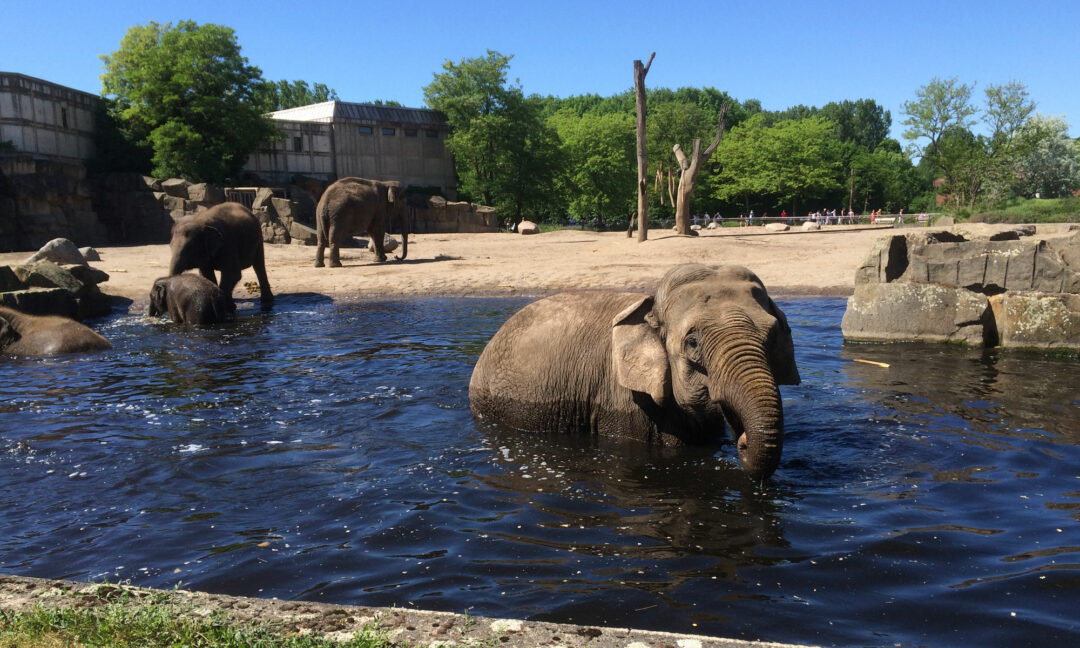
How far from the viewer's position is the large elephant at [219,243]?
15.8 m

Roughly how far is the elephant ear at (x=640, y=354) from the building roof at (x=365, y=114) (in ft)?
141

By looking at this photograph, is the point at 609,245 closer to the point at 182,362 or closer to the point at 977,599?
the point at 182,362

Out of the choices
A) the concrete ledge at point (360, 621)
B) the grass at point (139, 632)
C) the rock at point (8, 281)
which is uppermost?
the rock at point (8, 281)

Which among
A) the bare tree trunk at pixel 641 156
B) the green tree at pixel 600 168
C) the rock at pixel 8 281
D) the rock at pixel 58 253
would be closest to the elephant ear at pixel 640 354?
the rock at pixel 8 281

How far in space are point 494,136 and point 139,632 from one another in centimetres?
4908

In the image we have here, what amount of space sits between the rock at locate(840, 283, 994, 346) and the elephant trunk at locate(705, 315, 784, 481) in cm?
711

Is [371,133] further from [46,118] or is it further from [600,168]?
[600,168]

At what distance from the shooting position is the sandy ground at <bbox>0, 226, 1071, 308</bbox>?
63.0ft

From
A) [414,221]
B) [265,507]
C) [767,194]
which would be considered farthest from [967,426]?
[767,194]

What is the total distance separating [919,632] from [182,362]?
10.1 m

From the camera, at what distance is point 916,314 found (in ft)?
37.3

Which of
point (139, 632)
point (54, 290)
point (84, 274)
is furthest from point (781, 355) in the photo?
point (84, 274)

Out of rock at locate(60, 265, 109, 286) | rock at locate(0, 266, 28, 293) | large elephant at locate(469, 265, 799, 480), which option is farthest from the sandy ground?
large elephant at locate(469, 265, 799, 480)

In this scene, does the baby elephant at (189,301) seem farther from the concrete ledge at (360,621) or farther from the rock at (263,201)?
the rock at (263,201)
